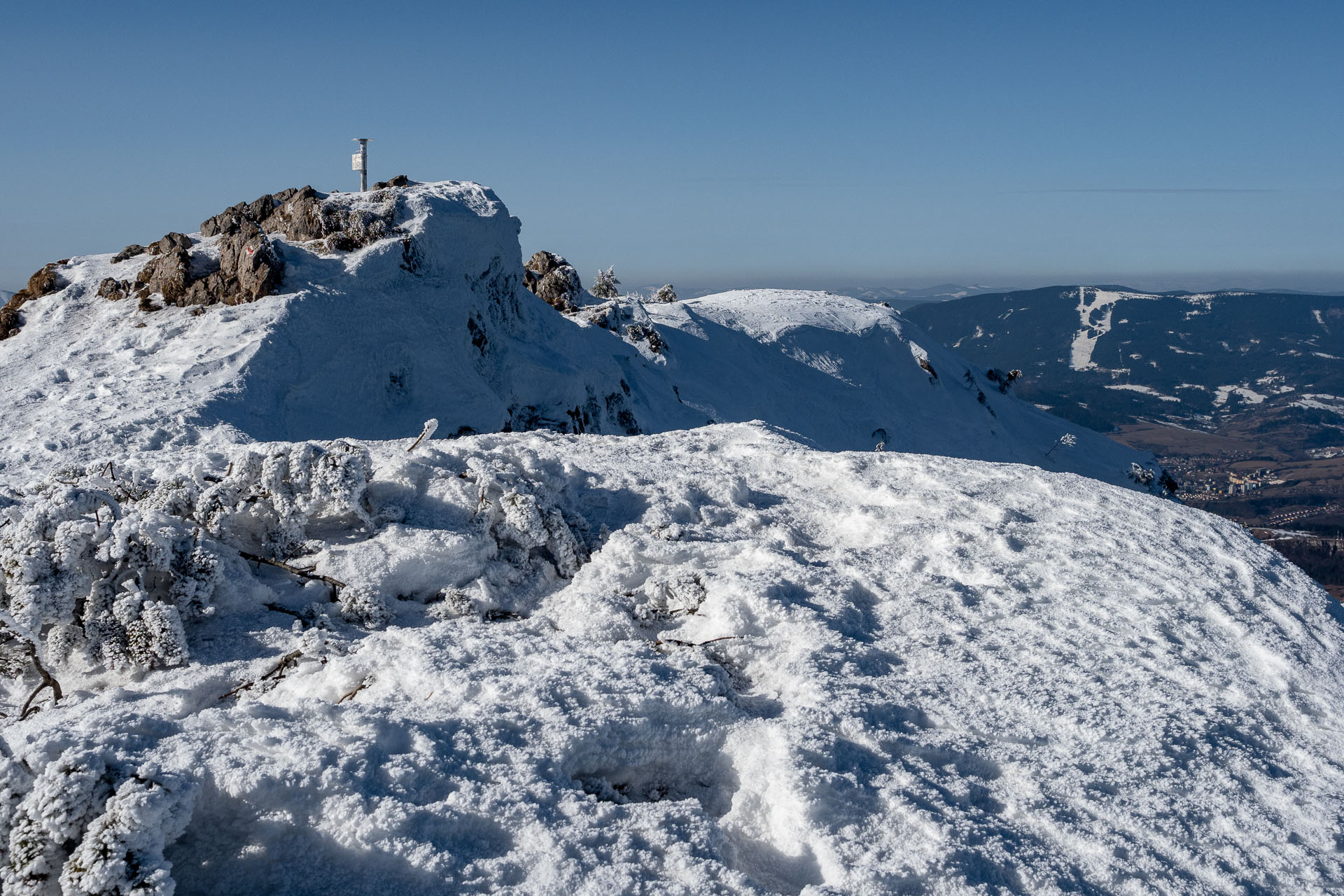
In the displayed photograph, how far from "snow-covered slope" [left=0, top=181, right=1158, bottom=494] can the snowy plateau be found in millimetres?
8063

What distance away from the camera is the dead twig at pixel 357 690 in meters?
4.84

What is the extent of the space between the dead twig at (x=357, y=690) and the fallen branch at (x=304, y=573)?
144cm

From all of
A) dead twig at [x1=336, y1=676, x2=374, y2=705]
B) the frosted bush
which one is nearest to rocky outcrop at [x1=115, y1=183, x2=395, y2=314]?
dead twig at [x1=336, y1=676, x2=374, y2=705]

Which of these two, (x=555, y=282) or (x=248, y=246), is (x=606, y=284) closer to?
(x=555, y=282)

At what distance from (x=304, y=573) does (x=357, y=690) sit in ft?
6.07

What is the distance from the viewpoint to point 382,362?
67.8 feet

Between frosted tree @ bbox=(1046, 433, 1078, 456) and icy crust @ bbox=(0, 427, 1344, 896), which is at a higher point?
icy crust @ bbox=(0, 427, 1344, 896)

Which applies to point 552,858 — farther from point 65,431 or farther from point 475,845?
point 65,431

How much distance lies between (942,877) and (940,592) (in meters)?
3.77

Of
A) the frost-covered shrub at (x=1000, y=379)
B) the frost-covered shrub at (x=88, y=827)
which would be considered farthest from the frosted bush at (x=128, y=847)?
the frost-covered shrub at (x=1000, y=379)

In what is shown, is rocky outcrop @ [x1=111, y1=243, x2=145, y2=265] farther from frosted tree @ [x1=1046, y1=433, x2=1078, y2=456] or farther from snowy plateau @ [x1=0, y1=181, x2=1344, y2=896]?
frosted tree @ [x1=1046, y1=433, x2=1078, y2=456]

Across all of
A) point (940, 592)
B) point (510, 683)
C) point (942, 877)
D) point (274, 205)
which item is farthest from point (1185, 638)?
point (274, 205)

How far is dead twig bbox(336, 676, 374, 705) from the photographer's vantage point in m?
4.84

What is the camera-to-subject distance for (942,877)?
387 centimetres
